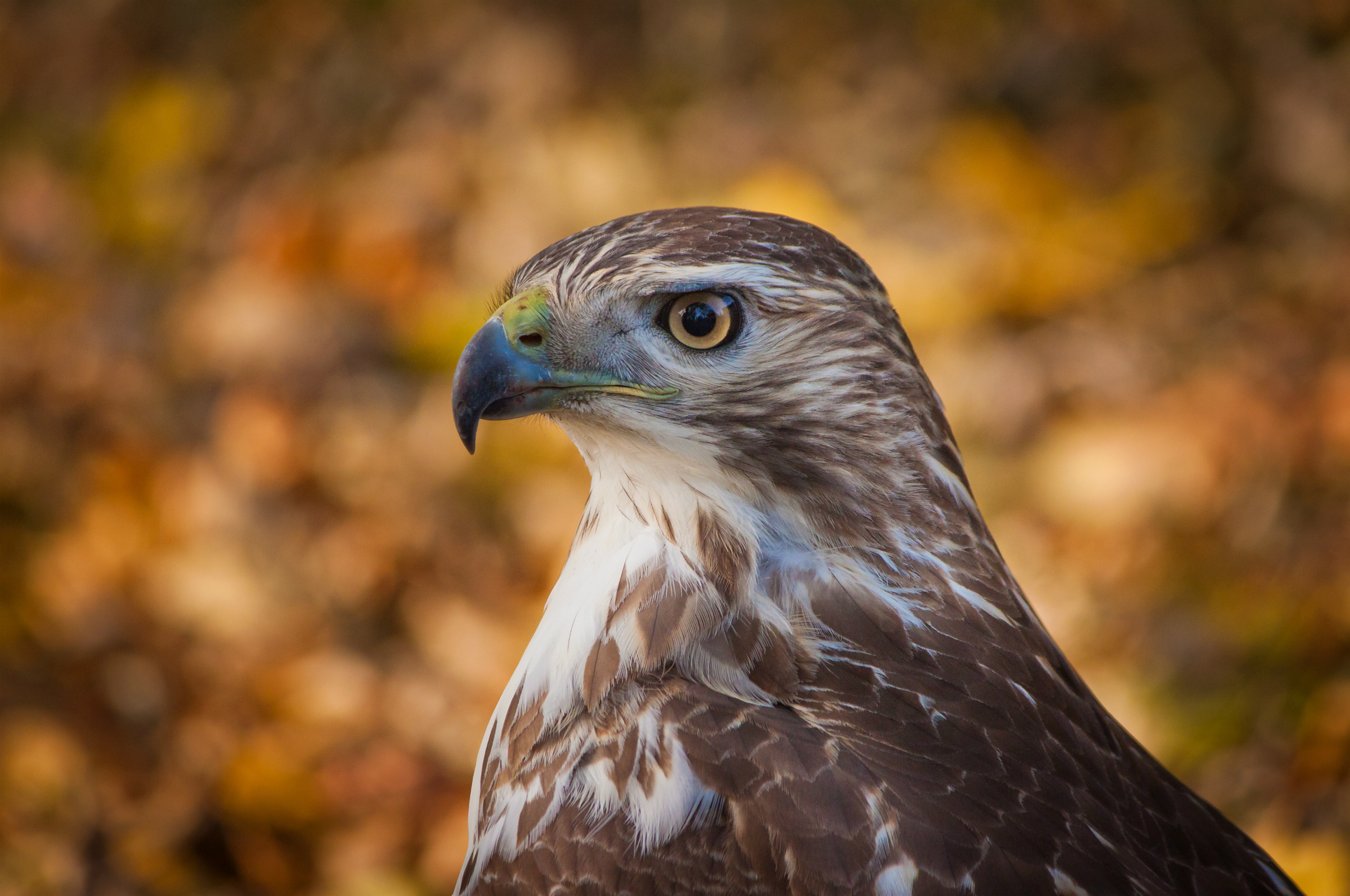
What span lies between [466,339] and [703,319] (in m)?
3.12

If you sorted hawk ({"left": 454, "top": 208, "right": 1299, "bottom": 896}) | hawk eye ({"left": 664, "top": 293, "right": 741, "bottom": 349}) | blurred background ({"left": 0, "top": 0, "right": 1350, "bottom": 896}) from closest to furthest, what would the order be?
hawk ({"left": 454, "top": 208, "right": 1299, "bottom": 896}) → hawk eye ({"left": 664, "top": 293, "right": 741, "bottom": 349}) → blurred background ({"left": 0, "top": 0, "right": 1350, "bottom": 896})

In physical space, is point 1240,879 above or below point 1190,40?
below

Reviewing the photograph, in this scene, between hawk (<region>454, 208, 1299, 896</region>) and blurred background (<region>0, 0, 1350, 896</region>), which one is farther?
blurred background (<region>0, 0, 1350, 896</region>)

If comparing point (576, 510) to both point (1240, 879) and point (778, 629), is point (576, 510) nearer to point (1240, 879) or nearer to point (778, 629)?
point (778, 629)

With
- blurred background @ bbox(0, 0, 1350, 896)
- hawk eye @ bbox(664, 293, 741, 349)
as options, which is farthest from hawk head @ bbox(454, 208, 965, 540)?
blurred background @ bbox(0, 0, 1350, 896)

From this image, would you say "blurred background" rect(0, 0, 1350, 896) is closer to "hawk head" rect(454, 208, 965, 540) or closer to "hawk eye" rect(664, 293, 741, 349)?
"hawk head" rect(454, 208, 965, 540)

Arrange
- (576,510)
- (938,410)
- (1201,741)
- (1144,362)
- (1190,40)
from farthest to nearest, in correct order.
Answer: (1190,40) < (1144,362) < (576,510) < (1201,741) < (938,410)

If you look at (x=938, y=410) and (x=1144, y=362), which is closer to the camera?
(x=938, y=410)

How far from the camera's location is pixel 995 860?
182cm

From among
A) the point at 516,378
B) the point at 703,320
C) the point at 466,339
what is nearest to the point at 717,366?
the point at 703,320

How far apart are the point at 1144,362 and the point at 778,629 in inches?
150

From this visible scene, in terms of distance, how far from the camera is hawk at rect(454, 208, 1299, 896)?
6.25 ft

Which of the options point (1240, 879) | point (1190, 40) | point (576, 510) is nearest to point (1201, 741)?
point (1240, 879)

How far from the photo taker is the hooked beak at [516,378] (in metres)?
2.17
